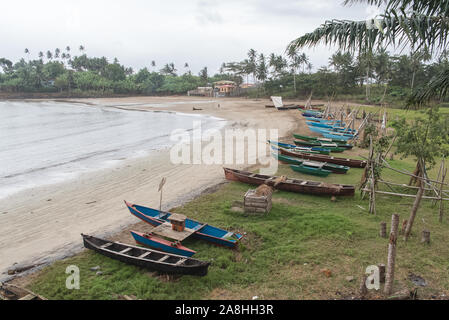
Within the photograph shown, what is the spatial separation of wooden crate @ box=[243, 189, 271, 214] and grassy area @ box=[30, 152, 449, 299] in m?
0.26

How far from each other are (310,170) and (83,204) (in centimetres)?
1066

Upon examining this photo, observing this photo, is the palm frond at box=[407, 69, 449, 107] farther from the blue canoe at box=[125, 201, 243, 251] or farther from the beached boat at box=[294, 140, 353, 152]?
the beached boat at box=[294, 140, 353, 152]

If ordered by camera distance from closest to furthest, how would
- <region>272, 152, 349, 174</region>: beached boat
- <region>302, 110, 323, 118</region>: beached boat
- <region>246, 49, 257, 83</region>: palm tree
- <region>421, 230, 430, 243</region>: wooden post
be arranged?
<region>421, 230, 430, 243</region>: wooden post < <region>272, 152, 349, 174</region>: beached boat < <region>302, 110, 323, 118</region>: beached boat < <region>246, 49, 257, 83</region>: palm tree

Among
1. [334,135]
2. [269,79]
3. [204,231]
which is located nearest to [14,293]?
[204,231]

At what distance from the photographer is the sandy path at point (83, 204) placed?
389 inches

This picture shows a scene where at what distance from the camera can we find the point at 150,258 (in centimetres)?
800

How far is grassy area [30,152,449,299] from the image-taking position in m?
7.06

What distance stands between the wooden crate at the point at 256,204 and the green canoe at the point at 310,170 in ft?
18.2

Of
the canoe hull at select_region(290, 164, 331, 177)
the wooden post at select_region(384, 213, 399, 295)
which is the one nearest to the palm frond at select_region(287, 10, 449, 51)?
the wooden post at select_region(384, 213, 399, 295)

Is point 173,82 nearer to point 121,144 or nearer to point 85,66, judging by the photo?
point 85,66

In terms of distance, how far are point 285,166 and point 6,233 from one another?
13242 mm

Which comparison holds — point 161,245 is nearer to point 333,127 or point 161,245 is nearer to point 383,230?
point 383,230

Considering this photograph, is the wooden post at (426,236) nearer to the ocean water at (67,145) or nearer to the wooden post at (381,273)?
the wooden post at (381,273)

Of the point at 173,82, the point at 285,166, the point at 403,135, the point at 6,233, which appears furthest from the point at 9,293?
the point at 173,82
